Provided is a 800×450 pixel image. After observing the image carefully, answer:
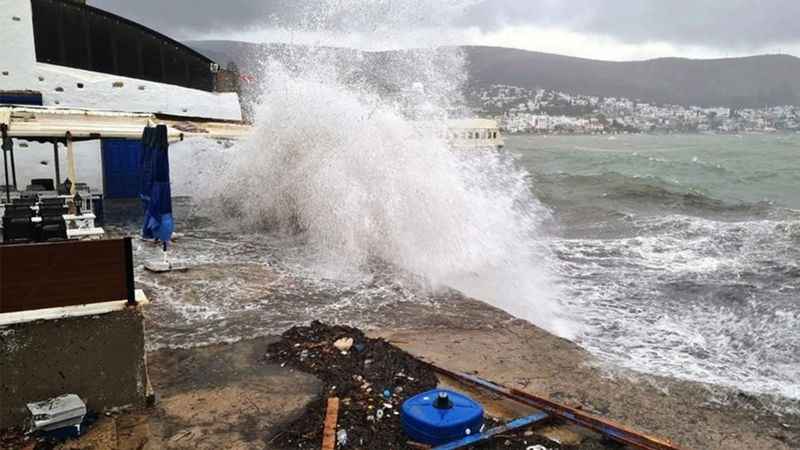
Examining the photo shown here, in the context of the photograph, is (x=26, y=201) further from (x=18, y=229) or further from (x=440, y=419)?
(x=440, y=419)

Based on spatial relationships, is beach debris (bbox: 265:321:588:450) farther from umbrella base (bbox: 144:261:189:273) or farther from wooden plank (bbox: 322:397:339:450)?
umbrella base (bbox: 144:261:189:273)

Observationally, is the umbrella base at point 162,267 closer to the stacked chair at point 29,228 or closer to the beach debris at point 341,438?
the stacked chair at point 29,228

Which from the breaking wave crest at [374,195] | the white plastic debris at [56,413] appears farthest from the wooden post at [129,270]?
the breaking wave crest at [374,195]

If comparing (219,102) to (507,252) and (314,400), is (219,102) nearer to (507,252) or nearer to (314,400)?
(507,252)

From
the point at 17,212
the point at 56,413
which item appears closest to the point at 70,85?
the point at 17,212

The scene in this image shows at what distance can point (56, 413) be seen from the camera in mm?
3994

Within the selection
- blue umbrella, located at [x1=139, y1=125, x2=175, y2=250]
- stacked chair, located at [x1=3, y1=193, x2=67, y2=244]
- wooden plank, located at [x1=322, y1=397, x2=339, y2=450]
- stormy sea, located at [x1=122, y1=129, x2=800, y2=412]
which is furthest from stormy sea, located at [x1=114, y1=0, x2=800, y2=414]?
wooden plank, located at [x1=322, y1=397, x2=339, y2=450]

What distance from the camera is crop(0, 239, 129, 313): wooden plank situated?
3926mm

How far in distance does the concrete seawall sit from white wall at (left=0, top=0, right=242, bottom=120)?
12.7 m

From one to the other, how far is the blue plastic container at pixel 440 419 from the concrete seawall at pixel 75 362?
2.05m

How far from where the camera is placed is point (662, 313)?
8.79 m

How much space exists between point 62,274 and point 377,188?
781 cm

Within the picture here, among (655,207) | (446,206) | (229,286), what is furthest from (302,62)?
(655,207)

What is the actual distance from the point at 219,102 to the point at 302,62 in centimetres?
397
